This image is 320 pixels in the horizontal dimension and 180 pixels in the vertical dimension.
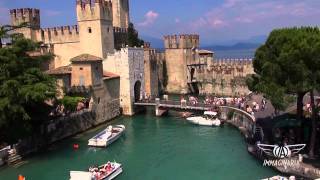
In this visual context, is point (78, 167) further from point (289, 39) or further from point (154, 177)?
point (289, 39)

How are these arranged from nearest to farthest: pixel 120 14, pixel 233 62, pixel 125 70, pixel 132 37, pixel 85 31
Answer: pixel 125 70 < pixel 85 31 < pixel 120 14 < pixel 132 37 < pixel 233 62

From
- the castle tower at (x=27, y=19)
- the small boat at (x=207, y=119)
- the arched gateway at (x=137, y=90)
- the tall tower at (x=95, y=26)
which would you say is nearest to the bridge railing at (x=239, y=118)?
the small boat at (x=207, y=119)

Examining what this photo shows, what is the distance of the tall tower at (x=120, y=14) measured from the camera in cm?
5431

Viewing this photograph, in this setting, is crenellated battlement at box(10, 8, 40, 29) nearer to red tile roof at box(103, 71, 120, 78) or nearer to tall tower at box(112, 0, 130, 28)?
tall tower at box(112, 0, 130, 28)

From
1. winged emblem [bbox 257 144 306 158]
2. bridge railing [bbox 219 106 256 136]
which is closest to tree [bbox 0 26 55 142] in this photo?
winged emblem [bbox 257 144 306 158]

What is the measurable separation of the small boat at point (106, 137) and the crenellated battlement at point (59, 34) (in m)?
16.5

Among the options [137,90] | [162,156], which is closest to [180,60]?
[137,90]

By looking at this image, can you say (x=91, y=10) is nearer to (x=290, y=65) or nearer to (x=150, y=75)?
(x=150, y=75)

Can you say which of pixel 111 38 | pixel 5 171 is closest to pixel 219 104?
pixel 111 38

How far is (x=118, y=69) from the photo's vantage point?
44750 millimetres

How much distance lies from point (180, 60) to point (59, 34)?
15471 mm

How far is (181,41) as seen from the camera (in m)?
57.8

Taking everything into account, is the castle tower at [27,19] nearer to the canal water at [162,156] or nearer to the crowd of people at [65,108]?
the crowd of people at [65,108]

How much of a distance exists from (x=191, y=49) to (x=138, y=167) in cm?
3290
